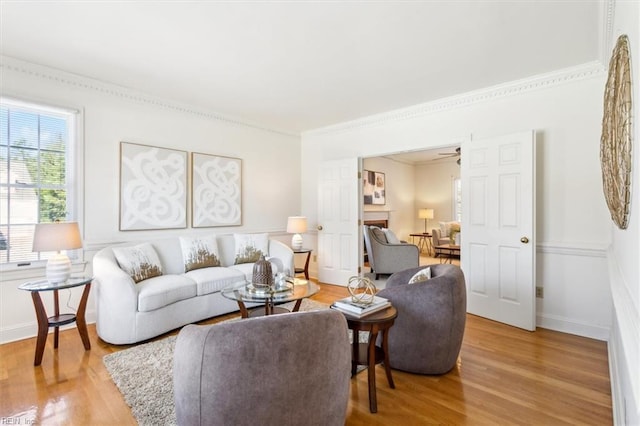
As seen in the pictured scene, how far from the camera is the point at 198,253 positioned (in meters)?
3.85

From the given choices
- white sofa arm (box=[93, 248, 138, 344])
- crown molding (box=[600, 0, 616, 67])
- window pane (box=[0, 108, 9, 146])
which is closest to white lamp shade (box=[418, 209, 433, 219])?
crown molding (box=[600, 0, 616, 67])

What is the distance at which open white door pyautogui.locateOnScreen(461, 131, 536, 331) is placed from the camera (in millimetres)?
3277

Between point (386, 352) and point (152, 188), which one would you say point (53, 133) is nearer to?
point (152, 188)

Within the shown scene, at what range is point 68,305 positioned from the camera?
132 inches

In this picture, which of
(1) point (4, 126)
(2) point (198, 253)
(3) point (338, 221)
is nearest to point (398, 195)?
(3) point (338, 221)

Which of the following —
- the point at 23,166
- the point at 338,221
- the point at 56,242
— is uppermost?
the point at 23,166

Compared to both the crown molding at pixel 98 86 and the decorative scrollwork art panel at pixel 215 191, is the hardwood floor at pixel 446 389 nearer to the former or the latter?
the decorative scrollwork art panel at pixel 215 191

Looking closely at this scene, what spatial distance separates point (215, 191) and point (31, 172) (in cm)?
195

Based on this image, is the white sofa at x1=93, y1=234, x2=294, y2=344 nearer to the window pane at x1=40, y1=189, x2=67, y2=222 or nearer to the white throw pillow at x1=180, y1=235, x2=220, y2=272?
the white throw pillow at x1=180, y1=235, x2=220, y2=272

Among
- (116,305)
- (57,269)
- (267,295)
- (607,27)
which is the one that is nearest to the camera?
(607,27)

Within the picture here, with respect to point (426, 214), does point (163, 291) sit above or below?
below

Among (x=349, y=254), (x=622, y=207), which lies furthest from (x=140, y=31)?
(x=349, y=254)

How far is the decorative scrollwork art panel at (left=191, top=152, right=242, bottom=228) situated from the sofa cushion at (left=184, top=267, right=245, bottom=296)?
3.06ft

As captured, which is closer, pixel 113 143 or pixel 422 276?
pixel 422 276
